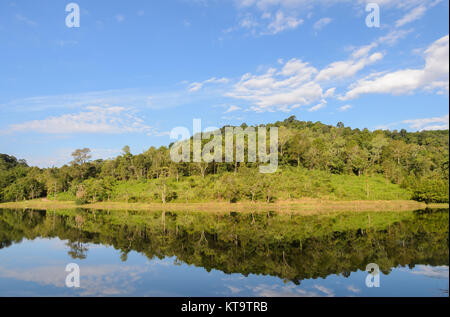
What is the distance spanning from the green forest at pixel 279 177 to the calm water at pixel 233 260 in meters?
22.8

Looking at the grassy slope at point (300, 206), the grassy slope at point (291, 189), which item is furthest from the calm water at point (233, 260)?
the grassy slope at point (291, 189)

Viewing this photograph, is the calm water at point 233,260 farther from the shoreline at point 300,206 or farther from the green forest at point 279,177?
the green forest at point 279,177

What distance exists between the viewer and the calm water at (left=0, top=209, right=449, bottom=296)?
13398mm

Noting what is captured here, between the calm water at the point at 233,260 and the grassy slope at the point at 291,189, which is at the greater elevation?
the grassy slope at the point at 291,189

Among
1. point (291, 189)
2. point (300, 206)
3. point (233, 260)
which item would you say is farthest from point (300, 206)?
point (233, 260)

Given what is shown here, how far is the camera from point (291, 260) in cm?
1753

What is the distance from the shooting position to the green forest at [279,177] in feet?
174

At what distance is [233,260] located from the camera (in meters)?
18.1

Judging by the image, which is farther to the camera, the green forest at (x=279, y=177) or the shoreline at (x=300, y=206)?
the green forest at (x=279, y=177)

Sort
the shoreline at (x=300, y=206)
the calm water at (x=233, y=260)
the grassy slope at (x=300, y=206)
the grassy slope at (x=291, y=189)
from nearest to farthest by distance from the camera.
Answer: the calm water at (x=233, y=260) < the grassy slope at (x=300, y=206) < the shoreline at (x=300, y=206) < the grassy slope at (x=291, y=189)

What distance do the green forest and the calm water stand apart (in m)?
22.8

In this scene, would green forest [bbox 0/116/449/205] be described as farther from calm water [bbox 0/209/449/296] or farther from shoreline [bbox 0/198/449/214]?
calm water [bbox 0/209/449/296]

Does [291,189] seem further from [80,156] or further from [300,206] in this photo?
[80,156]

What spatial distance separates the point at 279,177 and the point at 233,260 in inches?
1584
